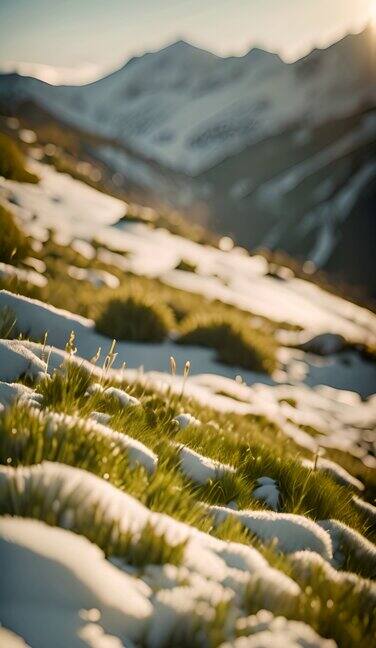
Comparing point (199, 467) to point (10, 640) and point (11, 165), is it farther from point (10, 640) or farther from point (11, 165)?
point (11, 165)

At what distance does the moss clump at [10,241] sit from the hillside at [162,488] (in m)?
0.02

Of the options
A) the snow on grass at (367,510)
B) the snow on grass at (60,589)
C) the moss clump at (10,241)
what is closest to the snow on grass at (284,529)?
the snow on grass at (60,589)

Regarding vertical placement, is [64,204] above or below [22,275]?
above

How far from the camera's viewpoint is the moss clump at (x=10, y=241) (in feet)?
19.2

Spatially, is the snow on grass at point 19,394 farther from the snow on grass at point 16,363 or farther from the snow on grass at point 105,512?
the snow on grass at point 105,512

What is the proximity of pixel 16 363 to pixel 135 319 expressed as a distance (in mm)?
3438

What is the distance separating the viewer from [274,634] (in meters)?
1.28

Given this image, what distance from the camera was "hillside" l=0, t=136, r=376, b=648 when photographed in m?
1.24

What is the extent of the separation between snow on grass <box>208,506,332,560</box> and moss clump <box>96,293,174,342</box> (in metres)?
3.69

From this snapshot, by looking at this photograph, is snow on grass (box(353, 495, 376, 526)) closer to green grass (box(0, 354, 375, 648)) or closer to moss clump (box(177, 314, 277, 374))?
green grass (box(0, 354, 375, 648))

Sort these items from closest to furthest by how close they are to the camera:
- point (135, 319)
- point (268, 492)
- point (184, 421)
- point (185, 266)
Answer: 1. point (268, 492)
2. point (184, 421)
3. point (135, 319)
4. point (185, 266)

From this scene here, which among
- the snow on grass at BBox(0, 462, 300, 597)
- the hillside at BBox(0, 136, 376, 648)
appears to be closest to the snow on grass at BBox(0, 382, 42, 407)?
the hillside at BBox(0, 136, 376, 648)

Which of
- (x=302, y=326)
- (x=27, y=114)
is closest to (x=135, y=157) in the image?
(x=27, y=114)

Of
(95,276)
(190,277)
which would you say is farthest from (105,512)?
(190,277)
